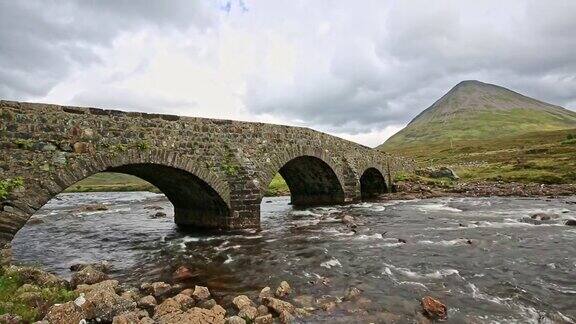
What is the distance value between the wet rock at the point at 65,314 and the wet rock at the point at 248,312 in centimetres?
306

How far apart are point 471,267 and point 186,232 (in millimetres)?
13479

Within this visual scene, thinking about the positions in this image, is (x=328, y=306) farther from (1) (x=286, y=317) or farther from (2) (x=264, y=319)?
(2) (x=264, y=319)

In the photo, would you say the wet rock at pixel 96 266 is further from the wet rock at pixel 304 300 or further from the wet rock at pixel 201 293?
the wet rock at pixel 304 300

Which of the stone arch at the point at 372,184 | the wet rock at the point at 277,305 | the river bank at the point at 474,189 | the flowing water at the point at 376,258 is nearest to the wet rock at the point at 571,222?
the flowing water at the point at 376,258

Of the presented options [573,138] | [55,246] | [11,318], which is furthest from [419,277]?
[573,138]

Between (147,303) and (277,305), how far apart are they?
9.77 ft

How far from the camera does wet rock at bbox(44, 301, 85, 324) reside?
7148 millimetres

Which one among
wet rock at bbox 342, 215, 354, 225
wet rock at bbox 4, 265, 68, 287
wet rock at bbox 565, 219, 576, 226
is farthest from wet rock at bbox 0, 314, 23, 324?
wet rock at bbox 565, 219, 576, 226

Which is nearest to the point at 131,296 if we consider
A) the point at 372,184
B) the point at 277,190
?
the point at 372,184

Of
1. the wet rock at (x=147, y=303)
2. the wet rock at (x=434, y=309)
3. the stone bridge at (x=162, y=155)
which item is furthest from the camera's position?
the stone bridge at (x=162, y=155)

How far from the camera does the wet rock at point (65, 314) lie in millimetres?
7148

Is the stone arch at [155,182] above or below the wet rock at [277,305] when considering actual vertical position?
above

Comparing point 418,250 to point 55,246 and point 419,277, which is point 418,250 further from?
→ point 55,246

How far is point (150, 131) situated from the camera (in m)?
15.3
